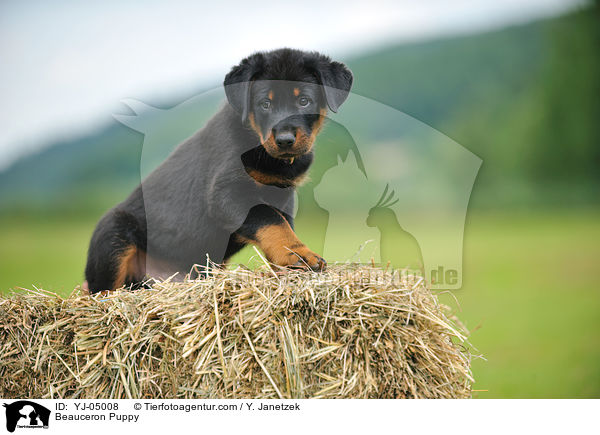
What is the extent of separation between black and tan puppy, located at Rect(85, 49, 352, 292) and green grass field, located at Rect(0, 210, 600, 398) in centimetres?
32

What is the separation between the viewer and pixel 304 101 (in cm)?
262

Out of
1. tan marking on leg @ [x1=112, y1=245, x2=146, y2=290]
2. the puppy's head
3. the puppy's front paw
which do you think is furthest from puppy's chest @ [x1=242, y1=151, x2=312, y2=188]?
tan marking on leg @ [x1=112, y1=245, x2=146, y2=290]

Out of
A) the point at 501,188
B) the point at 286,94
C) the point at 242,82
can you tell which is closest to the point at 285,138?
the point at 286,94

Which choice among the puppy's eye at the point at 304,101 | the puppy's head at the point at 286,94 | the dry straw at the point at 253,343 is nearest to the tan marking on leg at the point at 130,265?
the dry straw at the point at 253,343

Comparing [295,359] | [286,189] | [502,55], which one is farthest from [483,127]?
[295,359]

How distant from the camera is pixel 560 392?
10.1 feet

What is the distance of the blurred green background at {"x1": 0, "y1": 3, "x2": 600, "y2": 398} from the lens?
10.2 ft

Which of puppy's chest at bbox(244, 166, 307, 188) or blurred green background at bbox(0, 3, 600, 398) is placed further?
blurred green background at bbox(0, 3, 600, 398)

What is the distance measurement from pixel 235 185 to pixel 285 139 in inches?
17.2

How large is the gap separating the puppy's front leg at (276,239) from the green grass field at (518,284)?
39 cm
